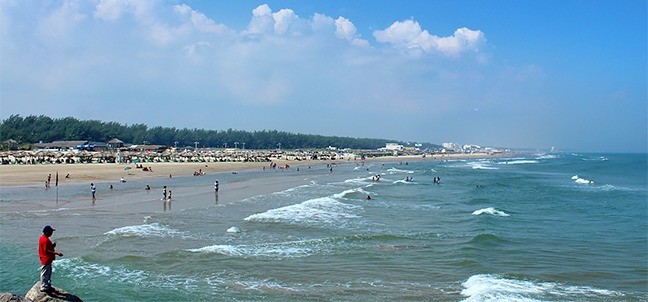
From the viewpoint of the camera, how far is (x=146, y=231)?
71.6 feet

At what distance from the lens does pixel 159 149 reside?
391 ft

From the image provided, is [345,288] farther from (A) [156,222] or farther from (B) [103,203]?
(B) [103,203]

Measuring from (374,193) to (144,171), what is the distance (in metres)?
31.3

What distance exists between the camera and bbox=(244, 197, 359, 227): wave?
84.5ft

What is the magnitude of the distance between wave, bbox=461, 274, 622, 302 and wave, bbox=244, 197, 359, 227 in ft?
34.9

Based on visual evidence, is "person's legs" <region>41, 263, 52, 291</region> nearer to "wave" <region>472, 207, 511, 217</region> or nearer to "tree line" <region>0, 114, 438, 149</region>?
"wave" <region>472, 207, 511, 217</region>

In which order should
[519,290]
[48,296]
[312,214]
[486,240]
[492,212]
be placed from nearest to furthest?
[48,296], [519,290], [486,240], [312,214], [492,212]

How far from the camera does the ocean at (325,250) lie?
13.9m

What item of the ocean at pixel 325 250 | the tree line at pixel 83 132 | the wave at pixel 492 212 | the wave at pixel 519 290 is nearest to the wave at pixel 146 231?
the ocean at pixel 325 250

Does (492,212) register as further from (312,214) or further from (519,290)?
(519,290)

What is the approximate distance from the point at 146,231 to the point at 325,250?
7863 millimetres

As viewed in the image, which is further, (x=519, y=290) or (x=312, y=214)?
(x=312, y=214)

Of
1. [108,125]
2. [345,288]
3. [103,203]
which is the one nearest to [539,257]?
[345,288]

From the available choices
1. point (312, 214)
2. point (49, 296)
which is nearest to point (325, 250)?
point (312, 214)
